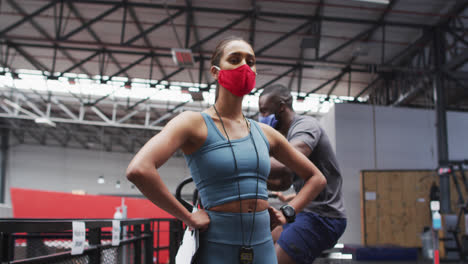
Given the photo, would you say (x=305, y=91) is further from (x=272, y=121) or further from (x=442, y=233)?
(x=272, y=121)

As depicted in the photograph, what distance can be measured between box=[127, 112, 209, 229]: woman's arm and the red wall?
7.72m

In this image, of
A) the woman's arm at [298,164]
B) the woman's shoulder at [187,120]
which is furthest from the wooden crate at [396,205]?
the woman's shoulder at [187,120]

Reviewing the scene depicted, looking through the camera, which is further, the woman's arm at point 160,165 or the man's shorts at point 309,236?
the man's shorts at point 309,236

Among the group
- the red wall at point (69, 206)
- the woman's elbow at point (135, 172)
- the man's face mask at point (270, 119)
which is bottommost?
the red wall at point (69, 206)

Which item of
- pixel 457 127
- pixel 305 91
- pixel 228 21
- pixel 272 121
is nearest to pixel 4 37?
pixel 228 21

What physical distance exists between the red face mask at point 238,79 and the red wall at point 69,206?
25.3ft

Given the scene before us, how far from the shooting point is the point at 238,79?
1.19m

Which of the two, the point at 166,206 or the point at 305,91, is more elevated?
the point at 305,91

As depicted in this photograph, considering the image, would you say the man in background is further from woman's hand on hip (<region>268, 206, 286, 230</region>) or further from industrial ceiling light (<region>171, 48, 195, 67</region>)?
industrial ceiling light (<region>171, 48, 195, 67</region>)

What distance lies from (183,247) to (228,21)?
904 centimetres

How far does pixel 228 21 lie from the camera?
961 centimetres

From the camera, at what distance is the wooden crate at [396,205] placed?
906cm

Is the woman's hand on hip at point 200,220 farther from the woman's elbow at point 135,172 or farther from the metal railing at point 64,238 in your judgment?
the metal railing at point 64,238

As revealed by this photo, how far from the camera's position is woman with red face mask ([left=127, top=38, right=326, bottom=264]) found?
3.34 feet
